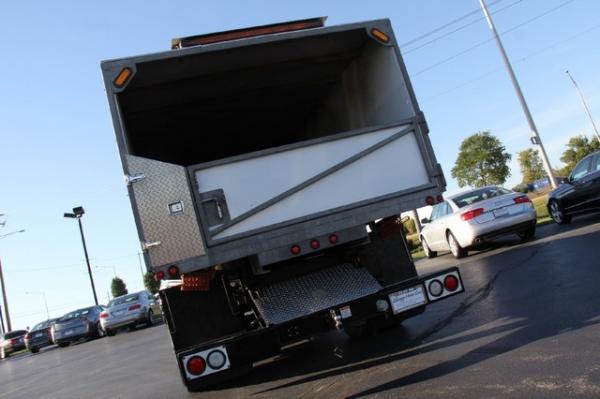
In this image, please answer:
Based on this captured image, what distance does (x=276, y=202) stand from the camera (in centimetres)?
461

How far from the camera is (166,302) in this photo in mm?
5102

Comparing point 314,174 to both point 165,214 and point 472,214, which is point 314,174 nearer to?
point 165,214

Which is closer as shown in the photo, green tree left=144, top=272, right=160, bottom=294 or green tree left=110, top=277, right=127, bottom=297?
green tree left=144, top=272, right=160, bottom=294

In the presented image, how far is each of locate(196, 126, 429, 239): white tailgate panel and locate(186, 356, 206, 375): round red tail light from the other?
1.03 metres

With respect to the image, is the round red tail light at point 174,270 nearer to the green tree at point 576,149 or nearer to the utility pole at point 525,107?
the utility pole at point 525,107

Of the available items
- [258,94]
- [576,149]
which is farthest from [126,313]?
[576,149]

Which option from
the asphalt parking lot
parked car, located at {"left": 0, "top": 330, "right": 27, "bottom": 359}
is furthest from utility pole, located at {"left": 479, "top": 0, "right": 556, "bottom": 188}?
parked car, located at {"left": 0, "top": 330, "right": 27, "bottom": 359}

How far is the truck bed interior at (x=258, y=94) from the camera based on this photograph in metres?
5.28

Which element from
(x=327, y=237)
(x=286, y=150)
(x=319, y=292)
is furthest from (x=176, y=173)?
(x=319, y=292)

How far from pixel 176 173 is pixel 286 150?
0.99m

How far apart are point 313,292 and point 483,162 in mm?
78176

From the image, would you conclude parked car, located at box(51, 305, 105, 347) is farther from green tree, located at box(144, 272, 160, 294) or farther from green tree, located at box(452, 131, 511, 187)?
green tree, located at box(452, 131, 511, 187)

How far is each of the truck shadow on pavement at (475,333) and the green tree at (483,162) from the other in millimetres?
73828

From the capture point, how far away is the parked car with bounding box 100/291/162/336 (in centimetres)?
1902
